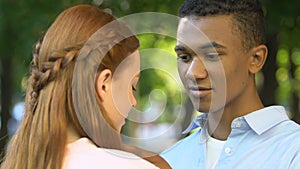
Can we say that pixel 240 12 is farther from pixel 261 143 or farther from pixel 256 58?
pixel 261 143

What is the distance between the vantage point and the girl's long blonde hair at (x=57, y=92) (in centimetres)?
140

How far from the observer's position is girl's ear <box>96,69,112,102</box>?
1.41 metres

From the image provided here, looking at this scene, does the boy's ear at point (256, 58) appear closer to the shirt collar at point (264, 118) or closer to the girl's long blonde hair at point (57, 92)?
the shirt collar at point (264, 118)

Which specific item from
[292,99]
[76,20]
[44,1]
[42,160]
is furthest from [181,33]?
[292,99]

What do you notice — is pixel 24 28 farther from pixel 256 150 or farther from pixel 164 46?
pixel 256 150

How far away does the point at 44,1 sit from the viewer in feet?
17.3

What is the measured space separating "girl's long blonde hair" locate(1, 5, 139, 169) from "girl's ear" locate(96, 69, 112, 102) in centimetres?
2

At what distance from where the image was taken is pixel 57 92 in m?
1.39

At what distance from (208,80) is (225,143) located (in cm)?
23

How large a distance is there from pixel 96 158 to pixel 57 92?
172 millimetres

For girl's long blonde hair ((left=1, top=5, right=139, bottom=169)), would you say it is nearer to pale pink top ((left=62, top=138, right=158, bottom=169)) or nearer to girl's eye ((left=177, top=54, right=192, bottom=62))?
pale pink top ((left=62, top=138, right=158, bottom=169))

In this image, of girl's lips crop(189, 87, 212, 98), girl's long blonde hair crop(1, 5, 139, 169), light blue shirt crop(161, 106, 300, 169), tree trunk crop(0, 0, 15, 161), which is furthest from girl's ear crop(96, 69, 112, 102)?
tree trunk crop(0, 0, 15, 161)

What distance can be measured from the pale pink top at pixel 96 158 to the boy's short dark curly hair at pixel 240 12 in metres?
0.71

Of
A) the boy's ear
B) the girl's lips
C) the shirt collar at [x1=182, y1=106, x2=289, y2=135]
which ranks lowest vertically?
the shirt collar at [x1=182, y1=106, x2=289, y2=135]
